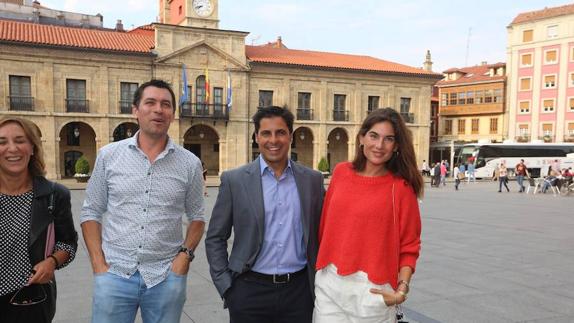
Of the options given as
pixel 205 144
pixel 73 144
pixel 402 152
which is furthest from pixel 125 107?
pixel 402 152

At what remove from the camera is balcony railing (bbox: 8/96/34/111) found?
1103 inches

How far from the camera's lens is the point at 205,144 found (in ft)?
117

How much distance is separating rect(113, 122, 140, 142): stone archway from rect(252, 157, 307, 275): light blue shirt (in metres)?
31.3

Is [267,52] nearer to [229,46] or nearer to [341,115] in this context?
[229,46]

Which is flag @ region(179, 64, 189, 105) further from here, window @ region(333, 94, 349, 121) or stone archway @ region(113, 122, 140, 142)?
window @ region(333, 94, 349, 121)

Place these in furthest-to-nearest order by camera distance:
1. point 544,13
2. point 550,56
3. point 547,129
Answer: point 544,13, point 547,129, point 550,56

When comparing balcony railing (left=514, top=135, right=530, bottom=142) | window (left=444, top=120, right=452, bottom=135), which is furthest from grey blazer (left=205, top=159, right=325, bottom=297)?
window (left=444, top=120, right=452, bottom=135)

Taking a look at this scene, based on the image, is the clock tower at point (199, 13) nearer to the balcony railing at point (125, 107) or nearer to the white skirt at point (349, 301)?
the balcony railing at point (125, 107)

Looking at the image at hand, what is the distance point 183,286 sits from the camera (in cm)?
267

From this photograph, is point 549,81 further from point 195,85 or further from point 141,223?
point 141,223

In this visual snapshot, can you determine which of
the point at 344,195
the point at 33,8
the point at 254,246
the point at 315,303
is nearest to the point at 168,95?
the point at 254,246

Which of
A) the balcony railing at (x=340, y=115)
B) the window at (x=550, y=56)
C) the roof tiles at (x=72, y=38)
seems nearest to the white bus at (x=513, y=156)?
the balcony railing at (x=340, y=115)

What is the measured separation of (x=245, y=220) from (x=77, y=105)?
30607 millimetres

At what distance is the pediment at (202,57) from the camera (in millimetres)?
31688
